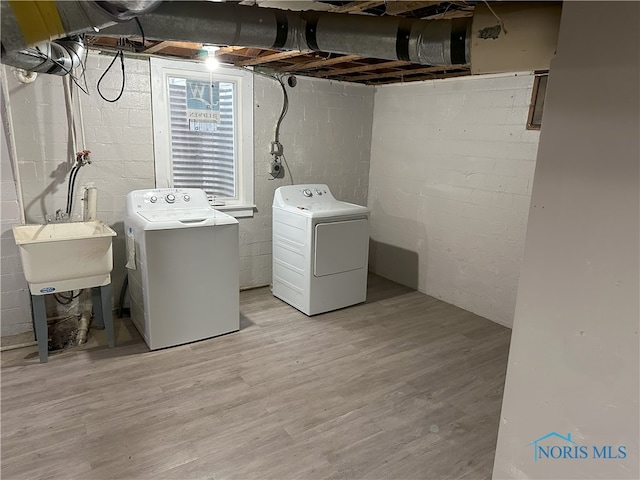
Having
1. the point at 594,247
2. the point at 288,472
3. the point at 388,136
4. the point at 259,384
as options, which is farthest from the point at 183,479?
the point at 388,136

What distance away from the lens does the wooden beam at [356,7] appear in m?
1.95

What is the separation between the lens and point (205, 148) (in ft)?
12.6

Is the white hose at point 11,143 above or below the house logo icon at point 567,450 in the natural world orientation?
above

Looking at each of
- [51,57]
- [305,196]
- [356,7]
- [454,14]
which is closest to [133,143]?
[51,57]

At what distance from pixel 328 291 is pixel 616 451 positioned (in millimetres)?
2501

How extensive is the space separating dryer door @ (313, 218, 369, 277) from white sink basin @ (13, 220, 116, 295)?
158 centimetres

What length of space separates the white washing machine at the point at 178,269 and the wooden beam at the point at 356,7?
160 cm

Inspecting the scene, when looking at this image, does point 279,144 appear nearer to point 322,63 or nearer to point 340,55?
point 322,63

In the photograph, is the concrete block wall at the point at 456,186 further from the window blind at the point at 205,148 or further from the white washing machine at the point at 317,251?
the window blind at the point at 205,148

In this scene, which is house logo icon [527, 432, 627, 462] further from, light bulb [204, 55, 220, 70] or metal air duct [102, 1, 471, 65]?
light bulb [204, 55, 220, 70]

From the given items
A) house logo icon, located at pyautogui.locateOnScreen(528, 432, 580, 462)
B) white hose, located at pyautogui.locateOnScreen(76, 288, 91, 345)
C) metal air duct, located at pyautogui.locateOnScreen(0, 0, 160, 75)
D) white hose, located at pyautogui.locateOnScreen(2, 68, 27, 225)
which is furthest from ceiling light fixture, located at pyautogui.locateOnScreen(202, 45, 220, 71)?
house logo icon, located at pyautogui.locateOnScreen(528, 432, 580, 462)

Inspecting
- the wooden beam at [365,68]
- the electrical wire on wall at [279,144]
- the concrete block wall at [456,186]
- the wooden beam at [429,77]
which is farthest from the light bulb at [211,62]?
the concrete block wall at [456,186]

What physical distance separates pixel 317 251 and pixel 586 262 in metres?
2.33

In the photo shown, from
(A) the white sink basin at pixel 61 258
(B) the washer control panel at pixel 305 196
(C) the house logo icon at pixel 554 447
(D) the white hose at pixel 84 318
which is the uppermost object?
(B) the washer control panel at pixel 305 196
